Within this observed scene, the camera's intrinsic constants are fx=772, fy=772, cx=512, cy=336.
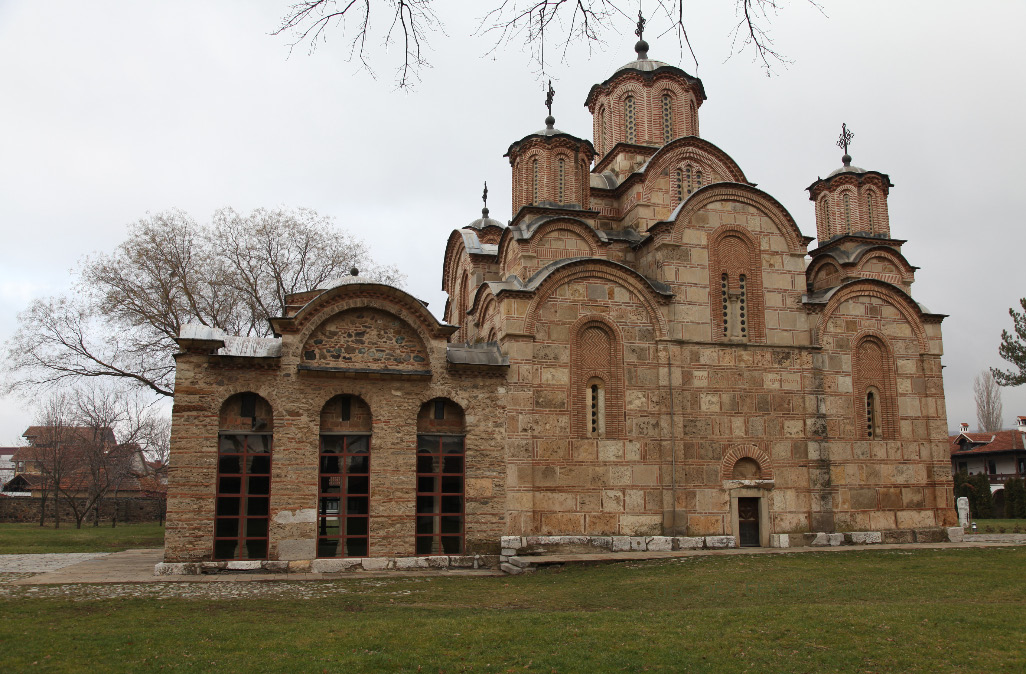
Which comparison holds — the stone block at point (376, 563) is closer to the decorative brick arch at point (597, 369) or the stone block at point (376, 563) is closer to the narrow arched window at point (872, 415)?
the decorative brick arch at point (597, 369)

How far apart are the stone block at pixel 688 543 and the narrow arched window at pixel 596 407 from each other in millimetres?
2751

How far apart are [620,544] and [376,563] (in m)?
5.07

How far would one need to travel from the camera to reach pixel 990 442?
4197cm

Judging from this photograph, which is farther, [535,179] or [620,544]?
[535,179]

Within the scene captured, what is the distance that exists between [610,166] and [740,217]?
4.57 meters

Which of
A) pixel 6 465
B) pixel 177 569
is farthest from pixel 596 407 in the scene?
pixel 6 465

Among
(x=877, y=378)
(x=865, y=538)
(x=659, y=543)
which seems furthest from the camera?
(x=877, y=378)

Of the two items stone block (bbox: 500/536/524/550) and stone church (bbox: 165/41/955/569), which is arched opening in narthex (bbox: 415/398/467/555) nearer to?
stone church (bbox: 165/41/955/569)

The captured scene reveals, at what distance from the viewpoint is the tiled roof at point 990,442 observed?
131 ft

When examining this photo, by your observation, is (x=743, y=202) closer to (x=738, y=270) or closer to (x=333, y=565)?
(x=738, y=270)

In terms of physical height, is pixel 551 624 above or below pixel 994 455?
below

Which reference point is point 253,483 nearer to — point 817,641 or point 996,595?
point 817,641

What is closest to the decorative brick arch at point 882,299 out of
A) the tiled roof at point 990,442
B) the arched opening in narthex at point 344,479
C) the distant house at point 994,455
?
the arched opening in narthex at point 344,479

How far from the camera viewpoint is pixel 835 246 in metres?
21.4
